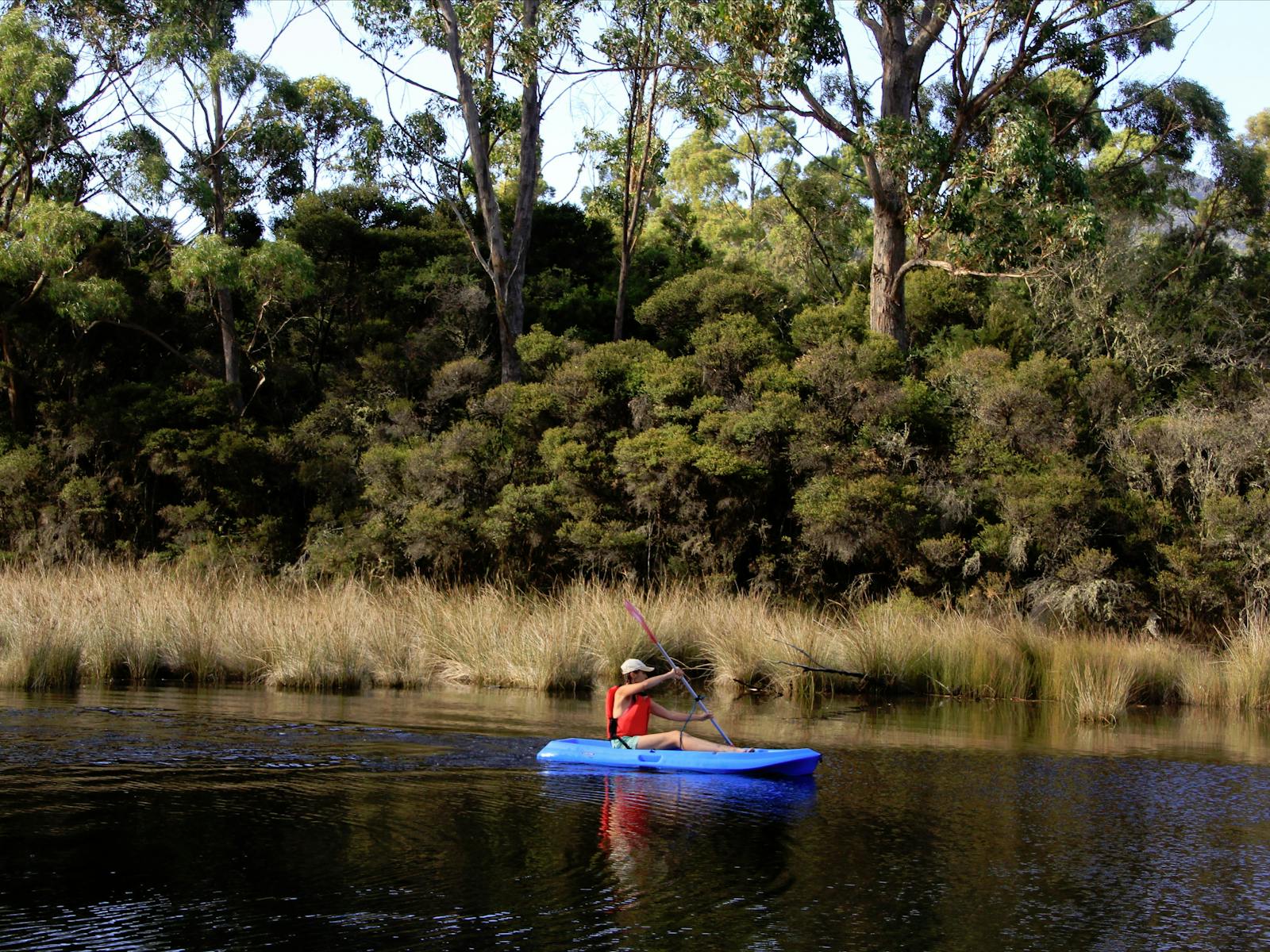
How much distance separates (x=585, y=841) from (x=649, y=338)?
19588 mm

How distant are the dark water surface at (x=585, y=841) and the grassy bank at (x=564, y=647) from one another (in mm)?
2603

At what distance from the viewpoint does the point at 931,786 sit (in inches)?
406

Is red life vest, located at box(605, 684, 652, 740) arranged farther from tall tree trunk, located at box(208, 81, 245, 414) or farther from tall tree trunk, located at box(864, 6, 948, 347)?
tall tree trunk, located at box(208, 81, 245, 414)

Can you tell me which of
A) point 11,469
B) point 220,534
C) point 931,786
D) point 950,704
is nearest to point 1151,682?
point 950,704

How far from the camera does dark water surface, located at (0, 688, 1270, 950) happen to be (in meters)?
6.51

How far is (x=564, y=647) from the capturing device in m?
16.1

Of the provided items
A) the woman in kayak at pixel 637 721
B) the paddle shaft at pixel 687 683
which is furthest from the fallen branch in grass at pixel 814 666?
the woman in kayak at pixel 637 721

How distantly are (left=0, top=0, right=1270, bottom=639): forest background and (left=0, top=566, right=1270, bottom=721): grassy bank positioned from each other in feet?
10.4

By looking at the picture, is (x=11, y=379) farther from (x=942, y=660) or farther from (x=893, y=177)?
(x=942, y=660)

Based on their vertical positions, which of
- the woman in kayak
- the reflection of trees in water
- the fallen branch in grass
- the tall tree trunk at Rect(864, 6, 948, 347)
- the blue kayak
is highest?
the tall tree trunk at Rect(864, 6, 948, 347)

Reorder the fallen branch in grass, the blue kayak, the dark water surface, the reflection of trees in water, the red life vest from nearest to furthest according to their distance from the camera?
the dark water surface → the reflection of trees in water → the blue kayak → the red life vest → the fallen branch in grass

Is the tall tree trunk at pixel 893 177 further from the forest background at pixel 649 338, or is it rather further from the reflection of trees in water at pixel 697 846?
the reflection of trees in water at pixel 697 846

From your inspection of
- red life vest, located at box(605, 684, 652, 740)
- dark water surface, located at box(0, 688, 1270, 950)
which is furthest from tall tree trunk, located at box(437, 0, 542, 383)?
red life vest, located at box(605, 684, 652, 740)

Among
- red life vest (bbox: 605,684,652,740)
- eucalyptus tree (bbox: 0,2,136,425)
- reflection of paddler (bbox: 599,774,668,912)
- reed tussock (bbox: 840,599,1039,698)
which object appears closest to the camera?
reflection of paddler (bbox: 599,774,668,912)
